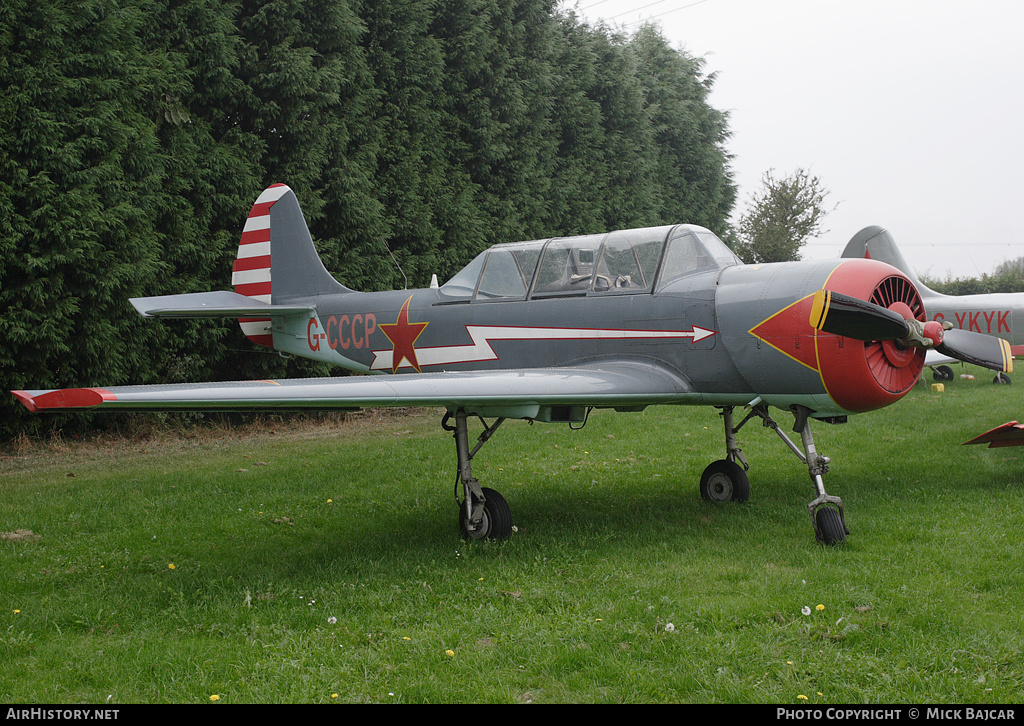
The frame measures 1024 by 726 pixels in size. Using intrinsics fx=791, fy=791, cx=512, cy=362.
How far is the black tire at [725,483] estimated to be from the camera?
6.75m

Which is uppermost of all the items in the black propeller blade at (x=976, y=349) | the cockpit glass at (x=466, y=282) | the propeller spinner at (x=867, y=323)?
the cockpit glass at (x=466, y=282)

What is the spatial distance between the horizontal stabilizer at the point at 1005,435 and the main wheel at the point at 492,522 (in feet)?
13.6

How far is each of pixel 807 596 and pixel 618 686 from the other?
1.45 metres

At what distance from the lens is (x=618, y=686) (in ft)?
10.9

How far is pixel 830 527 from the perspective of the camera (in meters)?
5.21

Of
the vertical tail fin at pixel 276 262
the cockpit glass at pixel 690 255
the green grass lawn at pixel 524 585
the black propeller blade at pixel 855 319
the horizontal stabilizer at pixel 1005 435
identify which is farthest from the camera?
the vertical tail fin at pixel 276 262

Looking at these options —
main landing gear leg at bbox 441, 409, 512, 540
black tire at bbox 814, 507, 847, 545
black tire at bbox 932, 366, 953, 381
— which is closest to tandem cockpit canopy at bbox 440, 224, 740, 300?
main landing gear leg at bbox 441, 409, 512, 540

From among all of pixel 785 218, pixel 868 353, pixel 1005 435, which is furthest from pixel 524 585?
pixel 785 218

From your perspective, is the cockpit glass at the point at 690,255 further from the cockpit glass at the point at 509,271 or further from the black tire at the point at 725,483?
the black tire at the point at 725,483

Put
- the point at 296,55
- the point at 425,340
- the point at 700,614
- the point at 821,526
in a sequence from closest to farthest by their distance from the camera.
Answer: the point at 700,614 < the point at 821,526 < the point at 425,340 < the point at 296,55

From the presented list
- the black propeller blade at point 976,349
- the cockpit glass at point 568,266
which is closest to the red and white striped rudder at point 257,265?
the cockpit glass at point 568,266

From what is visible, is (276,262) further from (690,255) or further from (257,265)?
(690,255)

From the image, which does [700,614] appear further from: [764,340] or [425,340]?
[425,340]

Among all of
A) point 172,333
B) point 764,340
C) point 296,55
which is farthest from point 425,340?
point 296,55
